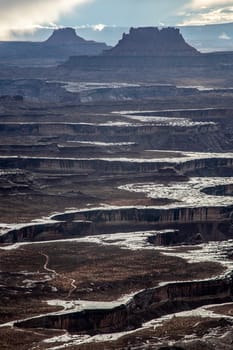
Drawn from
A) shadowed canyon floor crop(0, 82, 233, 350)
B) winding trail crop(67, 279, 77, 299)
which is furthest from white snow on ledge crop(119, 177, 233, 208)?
winding trail crop(67, 279, 77, 299)

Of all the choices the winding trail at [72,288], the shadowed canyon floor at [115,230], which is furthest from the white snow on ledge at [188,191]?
the winding trail at [72,288]

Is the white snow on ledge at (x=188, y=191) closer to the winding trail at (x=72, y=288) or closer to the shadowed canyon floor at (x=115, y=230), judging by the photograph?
the shadowed canyon floor at (x=115, y=230)

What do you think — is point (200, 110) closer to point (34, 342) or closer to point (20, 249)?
point (20, 249)

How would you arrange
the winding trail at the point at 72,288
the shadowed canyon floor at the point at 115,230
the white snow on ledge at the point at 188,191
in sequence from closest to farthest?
the shadowed canyon floor at the point at 115,230 < the winding trail at the point at 72,288 < the white snow on ledge at the point at 188,191

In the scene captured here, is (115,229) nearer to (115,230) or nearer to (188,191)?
(115,230)

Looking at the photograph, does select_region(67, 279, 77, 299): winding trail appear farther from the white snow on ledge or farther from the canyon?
the white snow on ledge

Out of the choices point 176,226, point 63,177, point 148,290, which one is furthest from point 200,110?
point 148,290

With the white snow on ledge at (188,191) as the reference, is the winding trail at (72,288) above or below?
below

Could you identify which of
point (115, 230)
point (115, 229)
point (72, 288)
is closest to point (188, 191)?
point (115, 229)
